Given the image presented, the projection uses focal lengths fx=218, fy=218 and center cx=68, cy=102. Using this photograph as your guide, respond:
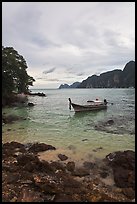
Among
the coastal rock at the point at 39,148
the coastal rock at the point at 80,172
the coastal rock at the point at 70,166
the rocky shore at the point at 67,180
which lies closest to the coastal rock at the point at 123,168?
the rocky shore at the point at 67,180

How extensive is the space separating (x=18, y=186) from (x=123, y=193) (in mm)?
3546

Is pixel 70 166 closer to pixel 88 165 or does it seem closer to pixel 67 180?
pixel 88 165

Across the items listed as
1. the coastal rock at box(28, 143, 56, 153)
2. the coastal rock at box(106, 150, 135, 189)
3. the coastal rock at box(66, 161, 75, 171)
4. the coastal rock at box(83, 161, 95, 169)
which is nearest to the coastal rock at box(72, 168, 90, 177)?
the coastal rock at box(66, 161, 75, 171)

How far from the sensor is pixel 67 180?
26.4ft

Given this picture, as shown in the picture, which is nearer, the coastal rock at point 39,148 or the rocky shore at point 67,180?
the rocky shore at point 67,180

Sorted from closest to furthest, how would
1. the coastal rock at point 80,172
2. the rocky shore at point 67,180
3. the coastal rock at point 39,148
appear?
the rocky shore at point 67,180 < the coastal rock at point 80,172 < the coastal rock at point 39,148

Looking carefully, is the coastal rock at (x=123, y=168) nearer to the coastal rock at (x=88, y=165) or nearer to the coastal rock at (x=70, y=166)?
the coastal rock at (x=88, y=165)

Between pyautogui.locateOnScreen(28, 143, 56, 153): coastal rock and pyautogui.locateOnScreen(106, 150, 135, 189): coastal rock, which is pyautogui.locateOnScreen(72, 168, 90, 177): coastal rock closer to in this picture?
pyautogui.locateOnScreen(106, 150, 135, 189): coastal rock

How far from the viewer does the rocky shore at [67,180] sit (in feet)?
22.4

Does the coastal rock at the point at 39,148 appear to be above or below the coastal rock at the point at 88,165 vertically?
above

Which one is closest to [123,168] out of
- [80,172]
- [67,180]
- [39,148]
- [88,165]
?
[88,165]

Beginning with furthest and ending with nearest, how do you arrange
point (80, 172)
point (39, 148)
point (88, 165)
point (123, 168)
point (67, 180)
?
1. point (39, 148)
2. point (88, 165)
3. point (123, 168)
4. point (80, 172)
5. point (67, 180)

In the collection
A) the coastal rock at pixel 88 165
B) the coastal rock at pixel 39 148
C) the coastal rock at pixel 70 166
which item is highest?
the coastal rock at pixel 39 148

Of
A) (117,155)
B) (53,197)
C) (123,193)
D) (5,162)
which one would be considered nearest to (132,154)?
(117,155)
